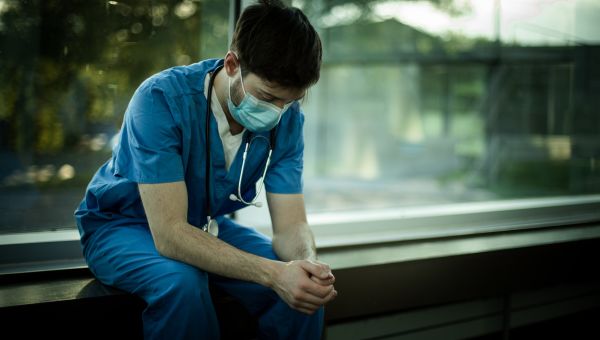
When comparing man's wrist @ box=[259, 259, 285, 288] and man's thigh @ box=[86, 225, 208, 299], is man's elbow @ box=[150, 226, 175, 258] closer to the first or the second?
man's thigh @ box=[86, 225, 208, 299]

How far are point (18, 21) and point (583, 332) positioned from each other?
239cm

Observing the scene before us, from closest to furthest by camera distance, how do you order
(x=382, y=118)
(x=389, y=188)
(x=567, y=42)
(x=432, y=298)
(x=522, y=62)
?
(x=432, y=298), (x=567, y=42), (x=522, y=62), (x=389, y=188), (x=382, y=118)

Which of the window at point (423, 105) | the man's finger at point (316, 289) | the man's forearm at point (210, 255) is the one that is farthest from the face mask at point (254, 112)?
the window at point (423, 105)

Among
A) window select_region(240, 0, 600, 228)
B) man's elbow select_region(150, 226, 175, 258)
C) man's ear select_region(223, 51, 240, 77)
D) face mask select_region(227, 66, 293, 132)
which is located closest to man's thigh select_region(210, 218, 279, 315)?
man's elbow select_region(150, 226, 175, 258)

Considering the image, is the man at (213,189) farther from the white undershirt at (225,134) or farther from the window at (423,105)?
the window at (423,105)

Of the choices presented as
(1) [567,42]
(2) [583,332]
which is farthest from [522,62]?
(2) [583,332]

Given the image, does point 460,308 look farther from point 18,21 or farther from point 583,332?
point 18,21

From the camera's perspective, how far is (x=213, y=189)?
1.16 metres

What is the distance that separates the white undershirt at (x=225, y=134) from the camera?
116 centimetres

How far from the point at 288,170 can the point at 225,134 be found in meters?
0.19

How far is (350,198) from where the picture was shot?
6.31 m

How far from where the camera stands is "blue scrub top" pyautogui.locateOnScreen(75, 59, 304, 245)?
40.8 inches

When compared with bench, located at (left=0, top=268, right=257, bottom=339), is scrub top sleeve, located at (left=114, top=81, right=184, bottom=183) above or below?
above

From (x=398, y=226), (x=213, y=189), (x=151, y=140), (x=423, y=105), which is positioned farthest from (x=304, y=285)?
(x=423, y=105)
